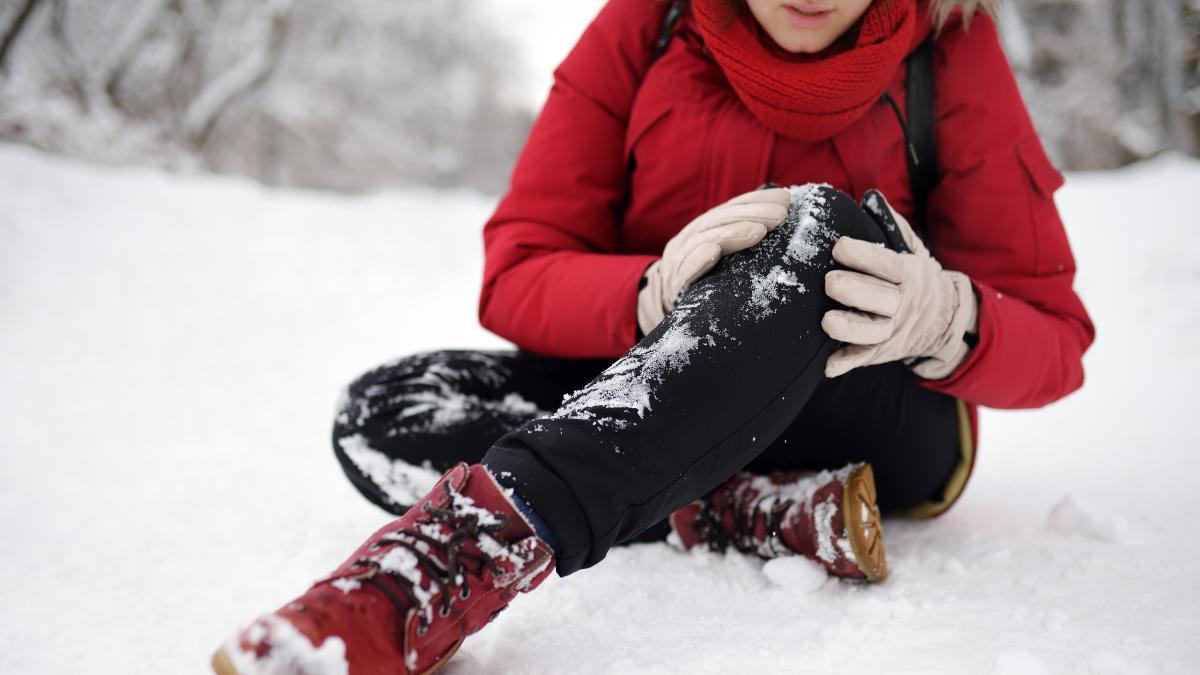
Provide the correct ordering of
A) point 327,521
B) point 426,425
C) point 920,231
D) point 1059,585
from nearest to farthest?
point 1059,585 → point 426,425 → point 920,231 → point 327,521

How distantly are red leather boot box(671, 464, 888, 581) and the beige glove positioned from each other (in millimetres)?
375

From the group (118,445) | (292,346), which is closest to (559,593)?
(118,445)

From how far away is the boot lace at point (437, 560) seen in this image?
0.73 m

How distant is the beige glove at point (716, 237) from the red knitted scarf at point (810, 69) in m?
0.26

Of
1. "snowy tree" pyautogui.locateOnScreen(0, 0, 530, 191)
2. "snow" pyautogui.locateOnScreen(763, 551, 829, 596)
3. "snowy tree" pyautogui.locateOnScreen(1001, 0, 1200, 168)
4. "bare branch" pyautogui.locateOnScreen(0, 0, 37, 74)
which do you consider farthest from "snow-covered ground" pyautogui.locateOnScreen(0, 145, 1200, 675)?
"snowy tree" pyautogui.locateOnScreen(1001, 0, 1200, 168)

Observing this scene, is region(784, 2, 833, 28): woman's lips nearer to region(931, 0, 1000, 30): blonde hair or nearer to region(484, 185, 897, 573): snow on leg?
region(931, 0, 1000, 30): blonde hair

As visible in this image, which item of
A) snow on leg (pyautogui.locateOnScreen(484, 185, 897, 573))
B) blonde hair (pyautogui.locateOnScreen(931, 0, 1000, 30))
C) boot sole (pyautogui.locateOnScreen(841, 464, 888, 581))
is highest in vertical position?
blonde hair (pyautogui.locateOnScreen(931, 0, 1000, 30))

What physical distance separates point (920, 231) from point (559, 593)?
0.95m

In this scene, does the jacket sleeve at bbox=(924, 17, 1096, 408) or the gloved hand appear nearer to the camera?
the gloved hand

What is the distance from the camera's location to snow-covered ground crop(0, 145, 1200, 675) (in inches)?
35.5

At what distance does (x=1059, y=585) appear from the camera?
106 cm

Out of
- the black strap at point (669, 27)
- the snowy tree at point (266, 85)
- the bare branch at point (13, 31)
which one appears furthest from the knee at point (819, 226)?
the bare branch at point (13, 31)

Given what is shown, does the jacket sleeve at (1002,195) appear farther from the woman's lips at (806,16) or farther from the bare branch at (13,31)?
the bare branch at (13,31)

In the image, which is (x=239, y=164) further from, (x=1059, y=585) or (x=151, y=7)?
(x=1059, y=585)
